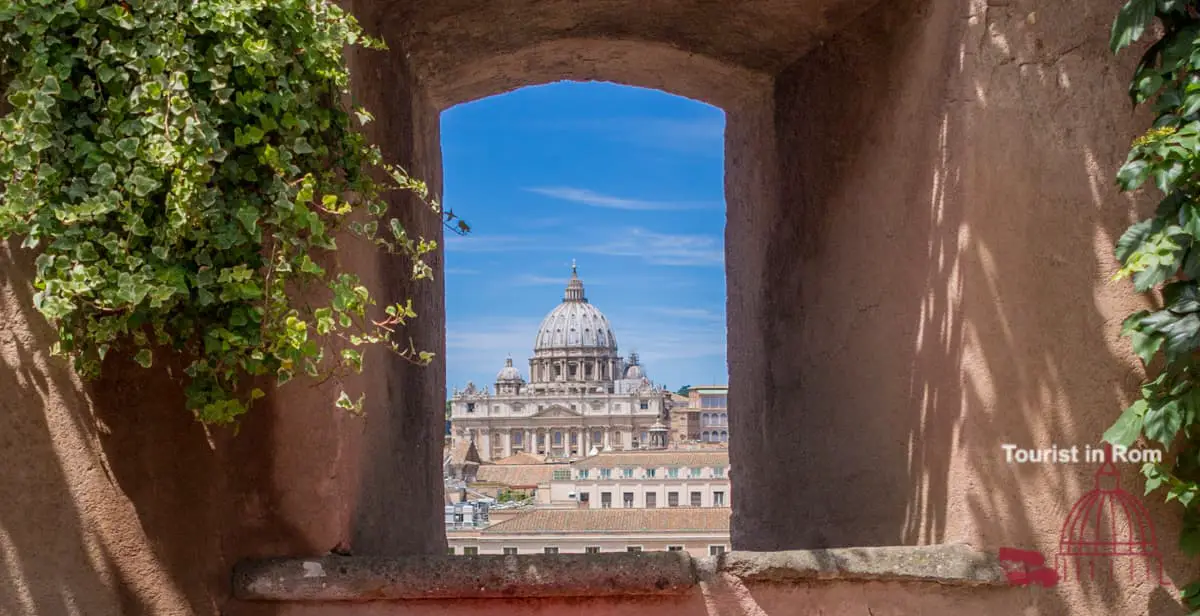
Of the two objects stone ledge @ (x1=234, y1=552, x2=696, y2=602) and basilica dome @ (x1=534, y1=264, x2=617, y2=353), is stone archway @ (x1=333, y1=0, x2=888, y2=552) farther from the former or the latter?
basilica dome @ (x1=534, y1=264, x2=617, y2=353)

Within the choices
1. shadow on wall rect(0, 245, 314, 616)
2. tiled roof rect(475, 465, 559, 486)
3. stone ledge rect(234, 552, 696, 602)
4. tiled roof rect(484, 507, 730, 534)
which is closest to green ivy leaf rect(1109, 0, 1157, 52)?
stone ledge rect(234, 552, 696, 602)

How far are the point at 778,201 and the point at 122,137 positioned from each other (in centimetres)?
277

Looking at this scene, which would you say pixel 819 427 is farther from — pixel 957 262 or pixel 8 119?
pixel 8 119

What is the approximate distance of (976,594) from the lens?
3.23 meters

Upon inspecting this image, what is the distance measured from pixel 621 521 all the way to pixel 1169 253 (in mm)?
31825

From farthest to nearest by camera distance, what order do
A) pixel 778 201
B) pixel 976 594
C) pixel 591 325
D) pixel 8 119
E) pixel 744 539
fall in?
pixel 591 325
pixel 744 539
pixel 778 201
pixel 976 594
pixel 8 119

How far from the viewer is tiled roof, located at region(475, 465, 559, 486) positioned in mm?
52031

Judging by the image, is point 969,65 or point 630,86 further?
point 630,86

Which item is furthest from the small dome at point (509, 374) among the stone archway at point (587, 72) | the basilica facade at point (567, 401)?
the stone archway at point (587, 72)

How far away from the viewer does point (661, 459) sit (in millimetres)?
46844

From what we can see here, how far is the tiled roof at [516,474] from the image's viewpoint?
52.0 meters

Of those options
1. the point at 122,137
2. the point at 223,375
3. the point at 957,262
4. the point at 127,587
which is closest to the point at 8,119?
the point at 122,137

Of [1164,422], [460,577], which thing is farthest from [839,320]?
[460,577]

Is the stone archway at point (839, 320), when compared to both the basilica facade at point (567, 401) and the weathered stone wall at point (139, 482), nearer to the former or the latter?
the weathered stone wall at point (139, 482)
